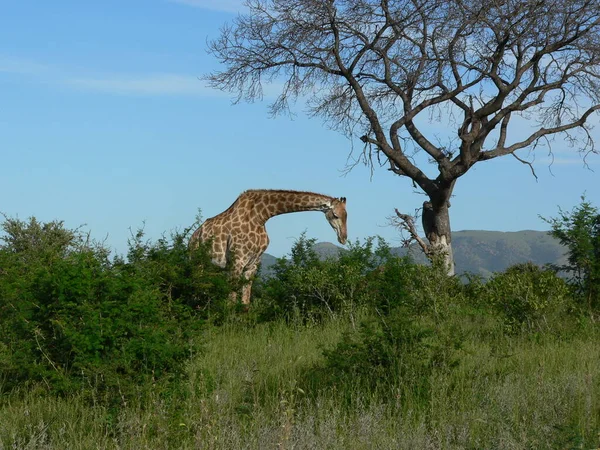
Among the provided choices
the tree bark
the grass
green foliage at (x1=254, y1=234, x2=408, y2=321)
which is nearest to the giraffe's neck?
green foliage at (x1=254, y1=234, x2=408, y2=321)

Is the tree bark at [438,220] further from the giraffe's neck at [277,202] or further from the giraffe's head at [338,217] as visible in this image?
the giraffe's neck at [277,202]

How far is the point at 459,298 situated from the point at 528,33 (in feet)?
34.3

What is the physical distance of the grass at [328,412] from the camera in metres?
5.53

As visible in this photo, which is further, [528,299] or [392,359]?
[528,299]

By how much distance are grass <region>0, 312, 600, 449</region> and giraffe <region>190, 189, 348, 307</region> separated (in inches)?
252

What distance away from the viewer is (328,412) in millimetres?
6238

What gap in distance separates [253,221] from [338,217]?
1.81 m

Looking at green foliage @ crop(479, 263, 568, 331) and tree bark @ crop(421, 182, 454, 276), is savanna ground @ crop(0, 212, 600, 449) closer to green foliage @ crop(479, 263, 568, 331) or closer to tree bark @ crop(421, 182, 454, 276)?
green foliage @ crop(479, 263, 568, 331)

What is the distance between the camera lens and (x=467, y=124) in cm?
2412

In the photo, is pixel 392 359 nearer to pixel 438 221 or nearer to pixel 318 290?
pixel 318 290

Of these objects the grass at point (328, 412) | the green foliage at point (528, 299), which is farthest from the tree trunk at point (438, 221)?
the grass at point (328, 412)

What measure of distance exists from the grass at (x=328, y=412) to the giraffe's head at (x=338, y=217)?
7.49 metres

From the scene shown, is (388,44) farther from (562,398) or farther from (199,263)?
(562,398)

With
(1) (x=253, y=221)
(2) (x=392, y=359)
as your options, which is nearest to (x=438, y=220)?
(1) (x=253, y=221)
